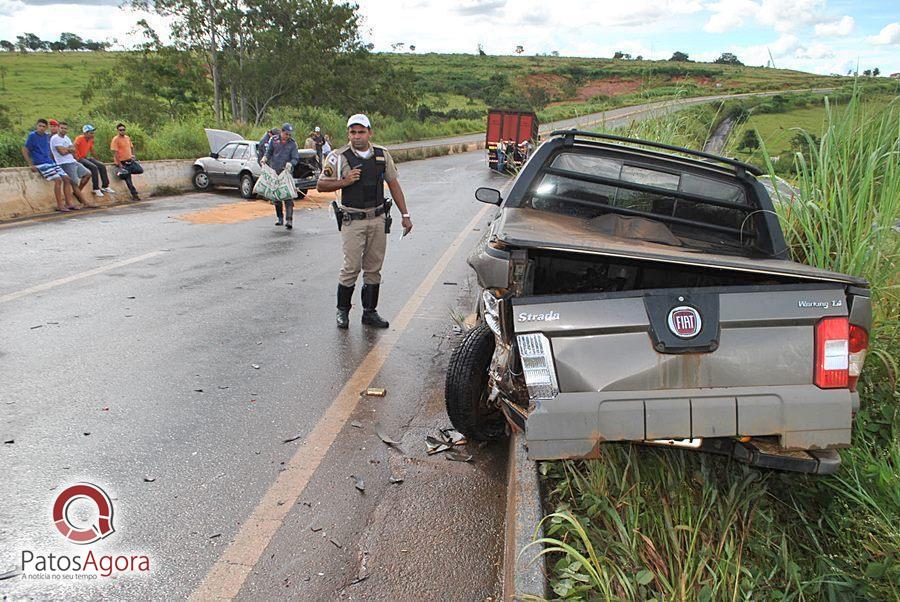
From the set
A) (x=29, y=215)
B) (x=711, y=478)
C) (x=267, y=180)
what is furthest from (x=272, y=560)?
(x=29, y=215)

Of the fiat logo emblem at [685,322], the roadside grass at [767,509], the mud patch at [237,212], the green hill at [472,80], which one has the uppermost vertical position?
the green hill at [472,80]

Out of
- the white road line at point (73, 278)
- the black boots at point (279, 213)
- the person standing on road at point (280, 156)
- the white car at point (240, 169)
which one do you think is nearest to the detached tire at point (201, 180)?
the white car at point (240, 169)

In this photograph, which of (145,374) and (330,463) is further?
(145,374)

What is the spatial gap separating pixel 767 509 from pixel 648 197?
8.03ft

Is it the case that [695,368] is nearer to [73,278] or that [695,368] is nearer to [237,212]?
[73,278]

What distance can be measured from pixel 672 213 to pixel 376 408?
8.39ft

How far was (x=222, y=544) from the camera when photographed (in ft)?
10.5

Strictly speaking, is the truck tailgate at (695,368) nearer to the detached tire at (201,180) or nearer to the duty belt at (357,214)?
the duty belt at (357,214)

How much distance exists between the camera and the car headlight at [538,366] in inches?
114

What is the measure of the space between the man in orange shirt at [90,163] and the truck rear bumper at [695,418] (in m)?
15.1

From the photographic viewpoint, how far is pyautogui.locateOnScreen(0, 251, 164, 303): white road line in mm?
7141

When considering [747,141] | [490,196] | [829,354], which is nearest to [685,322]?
[829,354]

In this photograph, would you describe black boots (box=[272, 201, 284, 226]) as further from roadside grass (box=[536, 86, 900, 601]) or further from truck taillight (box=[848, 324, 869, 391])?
truck taillight (box=[848, 324, 869, 391])

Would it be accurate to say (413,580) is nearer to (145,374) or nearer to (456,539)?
(456,539)
